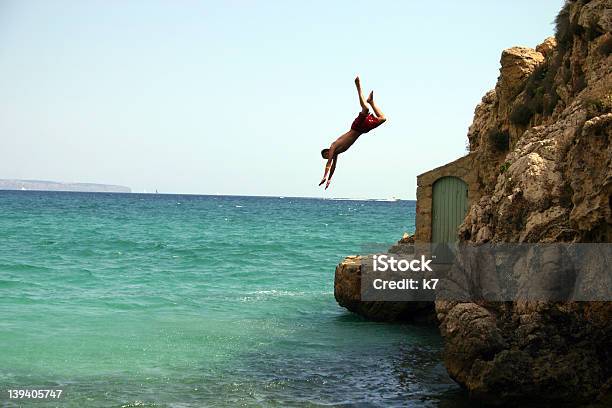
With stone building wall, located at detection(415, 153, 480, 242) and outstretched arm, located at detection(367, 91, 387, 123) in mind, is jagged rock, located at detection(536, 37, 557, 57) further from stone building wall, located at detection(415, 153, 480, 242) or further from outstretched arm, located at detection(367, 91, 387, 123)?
outstretched arm, located at detection(367, 91, 387, 123)

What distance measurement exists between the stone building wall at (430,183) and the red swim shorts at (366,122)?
1328 centimetres

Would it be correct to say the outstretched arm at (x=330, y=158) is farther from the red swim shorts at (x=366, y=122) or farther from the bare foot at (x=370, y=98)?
the bare foot at (x=370, y=98)

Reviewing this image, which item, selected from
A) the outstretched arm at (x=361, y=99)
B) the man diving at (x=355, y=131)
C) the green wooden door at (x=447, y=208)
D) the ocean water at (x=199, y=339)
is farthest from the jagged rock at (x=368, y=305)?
the outstretched arm at (x=361, y=99)

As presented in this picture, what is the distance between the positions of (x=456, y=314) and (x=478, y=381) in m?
2.10

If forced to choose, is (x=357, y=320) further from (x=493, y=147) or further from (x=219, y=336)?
(x=493, y=147)

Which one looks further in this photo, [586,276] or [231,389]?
[231,389]

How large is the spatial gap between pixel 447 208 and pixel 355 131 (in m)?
13.7

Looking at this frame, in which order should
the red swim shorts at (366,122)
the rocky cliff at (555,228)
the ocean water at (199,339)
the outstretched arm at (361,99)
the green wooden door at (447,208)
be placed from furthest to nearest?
1. the green wooden door at (447,208)
2. the ocean water at (199,339)
3. the rocky cliff at (555,228)
4. the red swim shorts at (366,122)
5. the outstretched arm at (361,99)

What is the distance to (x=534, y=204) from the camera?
16.9 meters

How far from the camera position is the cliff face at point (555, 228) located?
14.4 metres

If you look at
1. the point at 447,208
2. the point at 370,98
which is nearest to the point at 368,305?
the point at 447,208

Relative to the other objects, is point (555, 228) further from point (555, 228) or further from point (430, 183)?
point (430, 183)

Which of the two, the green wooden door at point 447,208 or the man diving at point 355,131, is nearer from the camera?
the man diving at point 355,131

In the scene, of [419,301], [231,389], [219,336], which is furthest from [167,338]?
[419,301]
